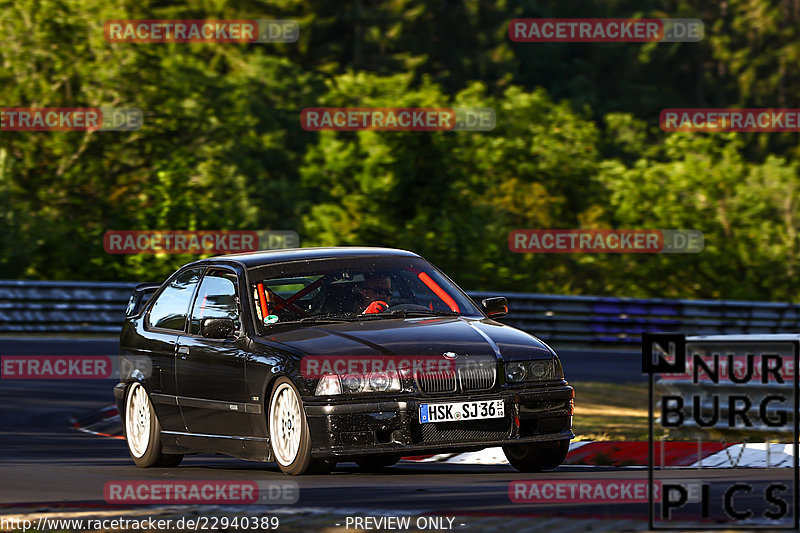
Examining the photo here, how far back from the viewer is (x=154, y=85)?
125 feet

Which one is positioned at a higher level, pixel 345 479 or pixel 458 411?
pixel 458 411

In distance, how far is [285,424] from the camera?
9977 millimetres

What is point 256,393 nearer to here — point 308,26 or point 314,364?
point 314,364

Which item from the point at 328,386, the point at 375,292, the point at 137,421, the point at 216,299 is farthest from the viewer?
the point at 137,421

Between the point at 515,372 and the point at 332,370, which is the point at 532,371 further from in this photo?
the point at 332,370

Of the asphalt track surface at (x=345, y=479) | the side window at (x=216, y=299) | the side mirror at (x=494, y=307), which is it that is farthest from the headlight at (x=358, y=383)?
the side mirror at (x=494, y=307)

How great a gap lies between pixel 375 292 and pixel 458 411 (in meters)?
1.51

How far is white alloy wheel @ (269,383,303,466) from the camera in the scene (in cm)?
982

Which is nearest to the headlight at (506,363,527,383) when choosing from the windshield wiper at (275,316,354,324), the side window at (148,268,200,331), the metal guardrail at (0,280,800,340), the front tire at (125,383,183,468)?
the windshield wiper at (275,316,354,324)

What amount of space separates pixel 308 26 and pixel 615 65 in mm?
16802

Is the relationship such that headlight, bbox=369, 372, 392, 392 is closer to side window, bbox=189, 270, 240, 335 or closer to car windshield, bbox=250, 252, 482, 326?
car windshield, bbox=250, 252, 482, 326

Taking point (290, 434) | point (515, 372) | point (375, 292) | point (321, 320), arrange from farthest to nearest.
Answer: point (375, 292)
point (321, 320)
point (515, 372)
point (290, 434)

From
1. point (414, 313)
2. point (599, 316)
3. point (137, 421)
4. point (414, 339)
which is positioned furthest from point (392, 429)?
point (599, 316)

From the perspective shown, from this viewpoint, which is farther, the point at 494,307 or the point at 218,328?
the point at 494,307
